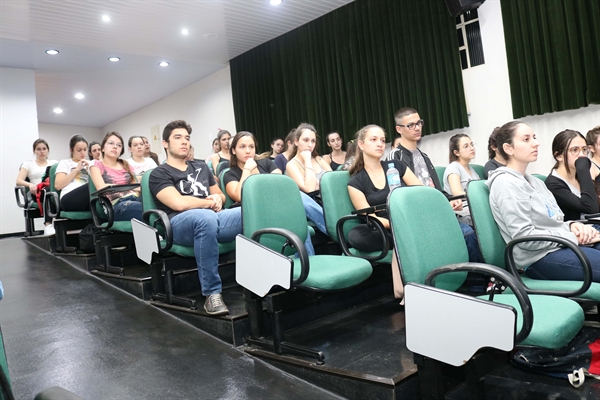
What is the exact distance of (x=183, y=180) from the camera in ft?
9.36

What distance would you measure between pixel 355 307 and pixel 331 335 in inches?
18.0

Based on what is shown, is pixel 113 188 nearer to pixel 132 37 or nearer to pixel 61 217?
pixel 61 217

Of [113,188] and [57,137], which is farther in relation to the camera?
[57,137]

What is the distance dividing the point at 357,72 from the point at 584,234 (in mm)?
4347

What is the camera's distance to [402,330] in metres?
2.19

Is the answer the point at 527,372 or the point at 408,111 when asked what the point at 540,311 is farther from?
the point at 408,111

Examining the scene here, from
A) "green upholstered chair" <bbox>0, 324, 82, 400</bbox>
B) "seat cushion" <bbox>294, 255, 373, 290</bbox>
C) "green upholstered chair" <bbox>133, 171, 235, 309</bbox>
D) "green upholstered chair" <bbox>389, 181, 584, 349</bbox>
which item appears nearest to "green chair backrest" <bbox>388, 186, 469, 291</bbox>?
"green upholstered chair" <bbox>389, 181, 584, 349</bbox>

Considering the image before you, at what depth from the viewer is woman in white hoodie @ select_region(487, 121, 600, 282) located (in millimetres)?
1878

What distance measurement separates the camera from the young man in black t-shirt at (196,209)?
2451 mm

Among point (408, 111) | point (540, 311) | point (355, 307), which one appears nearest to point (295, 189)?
point (355, 307)

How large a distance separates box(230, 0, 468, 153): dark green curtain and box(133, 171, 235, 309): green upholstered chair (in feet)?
11.5

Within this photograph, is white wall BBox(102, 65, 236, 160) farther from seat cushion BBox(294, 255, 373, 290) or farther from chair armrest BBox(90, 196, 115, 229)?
seat cushion BBox(294, 255, 373, 290)

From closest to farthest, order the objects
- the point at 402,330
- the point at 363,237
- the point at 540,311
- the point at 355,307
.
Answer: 1. the point at 540,311
2. the point at 402,330
3. the point at 363,237
4. the point at 355,307

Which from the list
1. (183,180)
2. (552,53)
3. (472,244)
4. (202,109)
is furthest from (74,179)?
(202,109)
